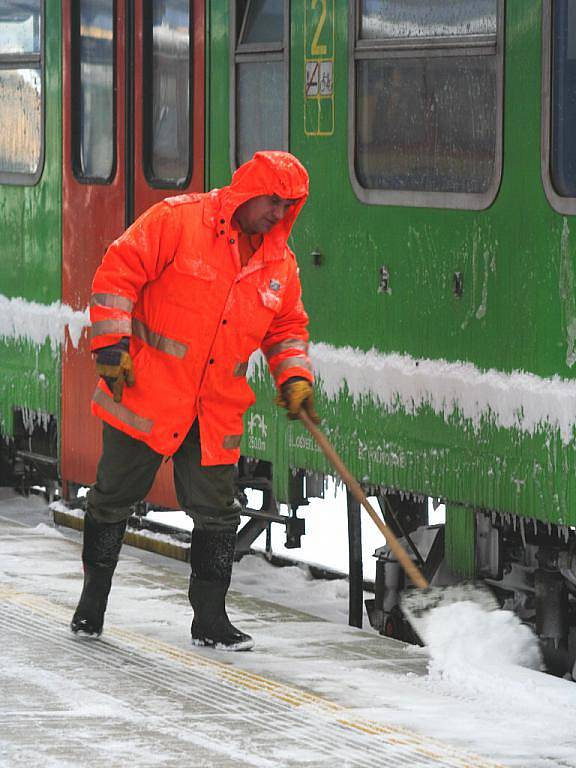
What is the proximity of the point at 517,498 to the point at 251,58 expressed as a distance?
2.62m

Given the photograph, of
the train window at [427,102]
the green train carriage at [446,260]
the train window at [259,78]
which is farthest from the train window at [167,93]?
the train window at [427,102]

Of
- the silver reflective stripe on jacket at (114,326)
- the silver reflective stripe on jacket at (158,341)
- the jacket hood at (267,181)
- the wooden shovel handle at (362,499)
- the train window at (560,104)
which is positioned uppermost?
the train window at (560,104)

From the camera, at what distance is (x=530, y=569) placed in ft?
24.5

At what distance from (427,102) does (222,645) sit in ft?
6.99

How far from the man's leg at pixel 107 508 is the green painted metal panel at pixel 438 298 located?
3.74ft

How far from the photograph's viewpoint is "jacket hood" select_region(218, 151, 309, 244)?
6684mm

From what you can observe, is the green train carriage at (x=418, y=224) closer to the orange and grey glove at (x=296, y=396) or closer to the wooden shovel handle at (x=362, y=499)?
the wooden shovel handle at (x=362, y=499)

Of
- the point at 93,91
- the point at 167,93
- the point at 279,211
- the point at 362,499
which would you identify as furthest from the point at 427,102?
the point at 93,91

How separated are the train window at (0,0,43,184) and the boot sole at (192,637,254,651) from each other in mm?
4109

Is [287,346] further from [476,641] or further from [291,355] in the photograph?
[476,641]

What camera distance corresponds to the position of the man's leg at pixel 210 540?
703cm

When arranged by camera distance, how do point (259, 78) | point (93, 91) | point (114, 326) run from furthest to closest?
point (93, 91) < point (259, 78) < point (114, 326)

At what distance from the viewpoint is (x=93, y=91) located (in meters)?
10.2

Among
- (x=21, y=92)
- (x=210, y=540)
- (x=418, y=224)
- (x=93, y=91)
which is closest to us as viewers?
(x=210, y=540)
